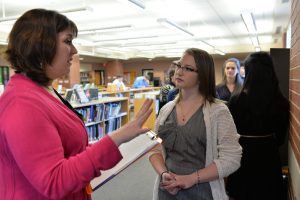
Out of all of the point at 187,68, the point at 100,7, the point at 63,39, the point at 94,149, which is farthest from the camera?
the point at 100,7

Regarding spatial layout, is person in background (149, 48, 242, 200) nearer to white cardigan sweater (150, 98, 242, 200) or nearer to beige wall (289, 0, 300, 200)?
white cardigan sweater (150, 98, 242, 200)

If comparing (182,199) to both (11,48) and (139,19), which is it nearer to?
(11,48)

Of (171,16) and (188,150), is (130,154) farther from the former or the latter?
(171,16)

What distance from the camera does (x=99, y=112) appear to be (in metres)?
5.11

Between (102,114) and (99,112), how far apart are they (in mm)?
113

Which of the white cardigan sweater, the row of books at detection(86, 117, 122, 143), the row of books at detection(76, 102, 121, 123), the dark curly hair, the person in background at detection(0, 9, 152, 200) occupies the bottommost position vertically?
the row of books at detection(86, 117, 122, 143)

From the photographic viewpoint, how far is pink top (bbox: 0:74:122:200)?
29.0 inches

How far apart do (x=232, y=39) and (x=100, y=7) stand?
7066 mm

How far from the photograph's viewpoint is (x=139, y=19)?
793cm

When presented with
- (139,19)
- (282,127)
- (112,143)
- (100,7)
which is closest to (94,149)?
(112,143)

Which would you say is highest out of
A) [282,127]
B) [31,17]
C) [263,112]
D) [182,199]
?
[31,17]

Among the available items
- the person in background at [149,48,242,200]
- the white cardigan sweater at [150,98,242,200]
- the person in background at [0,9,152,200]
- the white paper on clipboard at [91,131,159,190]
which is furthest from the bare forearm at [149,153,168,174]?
the person in background at [0,9,152,200]

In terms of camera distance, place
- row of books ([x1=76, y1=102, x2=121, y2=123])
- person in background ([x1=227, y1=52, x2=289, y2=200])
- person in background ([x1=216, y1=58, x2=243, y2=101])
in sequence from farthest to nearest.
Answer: row of books ([x1=76, y1=102, x2=121, y2=123]) < person in background ([x1=216, y1=58, x2=243, y2=101]) < person in background ([x1=227, y1=52, x2=289, y2=200])

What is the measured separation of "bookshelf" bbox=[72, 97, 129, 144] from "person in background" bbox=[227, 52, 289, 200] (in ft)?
10.00
